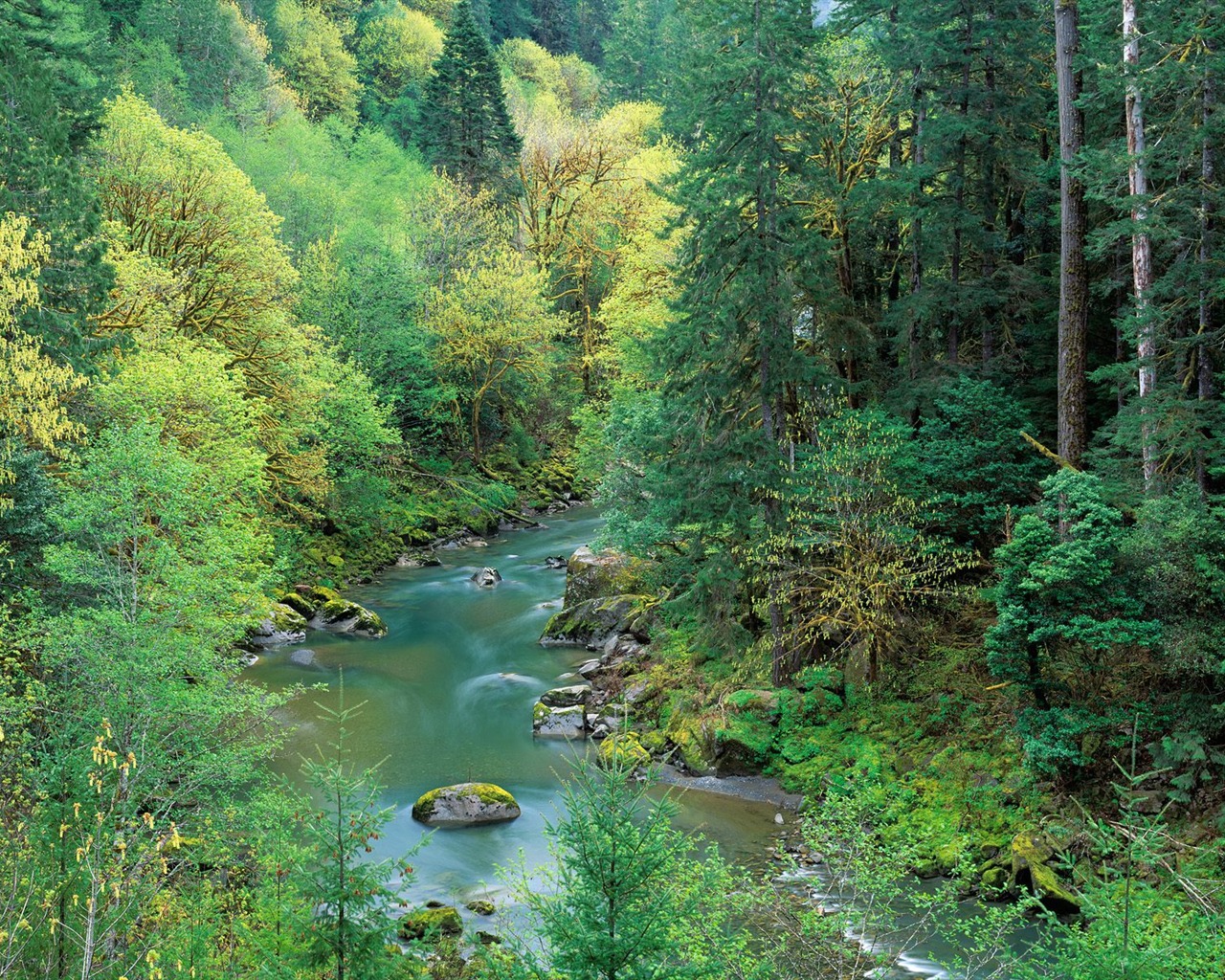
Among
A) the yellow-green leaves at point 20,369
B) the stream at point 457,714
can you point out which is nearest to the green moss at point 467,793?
the stream at point 457,714

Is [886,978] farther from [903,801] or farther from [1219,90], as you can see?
[1219,90]

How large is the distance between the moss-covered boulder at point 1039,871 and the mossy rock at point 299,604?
19329 millimetres

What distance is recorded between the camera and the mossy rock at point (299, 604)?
26641mm

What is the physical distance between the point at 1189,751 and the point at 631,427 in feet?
44.0

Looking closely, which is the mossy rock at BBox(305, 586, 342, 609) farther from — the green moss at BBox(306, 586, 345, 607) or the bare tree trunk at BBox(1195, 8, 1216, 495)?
the bare tree trunk at BBox(1195, 8, 1216, 495)

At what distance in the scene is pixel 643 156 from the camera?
40062 mm

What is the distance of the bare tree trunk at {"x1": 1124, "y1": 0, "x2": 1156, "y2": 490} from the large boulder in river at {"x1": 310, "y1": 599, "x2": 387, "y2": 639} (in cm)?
1905

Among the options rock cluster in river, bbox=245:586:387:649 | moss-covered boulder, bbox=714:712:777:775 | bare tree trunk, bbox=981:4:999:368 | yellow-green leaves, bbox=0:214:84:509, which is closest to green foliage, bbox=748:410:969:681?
moss-covered boulder, bbox=714:712:777:775

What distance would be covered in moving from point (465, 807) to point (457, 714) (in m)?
4.84

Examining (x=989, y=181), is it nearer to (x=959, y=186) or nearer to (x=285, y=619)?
(x=959, y=186)

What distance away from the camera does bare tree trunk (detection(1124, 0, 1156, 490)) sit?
13305 mm

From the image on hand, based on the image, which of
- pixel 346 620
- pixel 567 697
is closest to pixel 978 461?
pixel 567 697

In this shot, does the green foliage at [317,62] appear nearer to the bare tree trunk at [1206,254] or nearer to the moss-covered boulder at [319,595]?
the moss-covered boulder at [319,595]

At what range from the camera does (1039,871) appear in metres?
12.7
